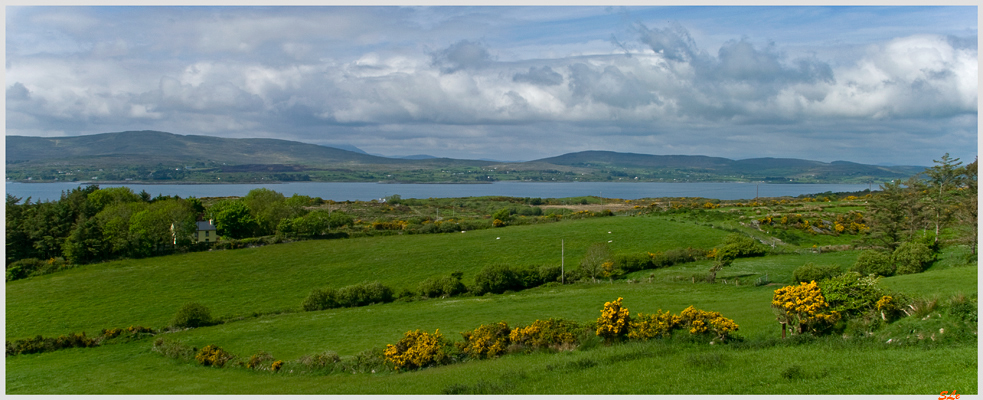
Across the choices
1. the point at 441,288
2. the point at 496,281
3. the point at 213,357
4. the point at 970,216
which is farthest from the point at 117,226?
the point at 970,216

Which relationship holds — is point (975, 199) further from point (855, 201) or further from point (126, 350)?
point (855, 201)

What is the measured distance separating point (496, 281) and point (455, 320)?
1167cm

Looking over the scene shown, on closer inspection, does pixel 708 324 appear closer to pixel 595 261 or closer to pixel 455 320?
pixel 455 320

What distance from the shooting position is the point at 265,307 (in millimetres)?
41375

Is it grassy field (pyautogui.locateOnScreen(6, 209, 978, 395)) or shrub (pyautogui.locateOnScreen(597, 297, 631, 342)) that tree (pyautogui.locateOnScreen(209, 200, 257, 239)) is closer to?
grassy field (pyautogui.locateOnScreen(6, 209, 978, 395))

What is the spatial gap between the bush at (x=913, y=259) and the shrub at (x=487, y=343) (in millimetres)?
25802

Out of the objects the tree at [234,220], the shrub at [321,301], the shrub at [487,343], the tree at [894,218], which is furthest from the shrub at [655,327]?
the tree at [234,220]

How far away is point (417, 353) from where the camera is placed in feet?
62.2

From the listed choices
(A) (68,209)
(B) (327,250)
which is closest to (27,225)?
(A) (68,209)

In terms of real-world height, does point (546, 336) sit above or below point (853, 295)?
below

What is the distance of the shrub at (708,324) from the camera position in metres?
17.4

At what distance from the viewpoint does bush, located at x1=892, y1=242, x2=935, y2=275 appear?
3087 cm

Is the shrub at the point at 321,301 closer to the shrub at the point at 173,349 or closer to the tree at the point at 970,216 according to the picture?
the shrub at the point at 173,349

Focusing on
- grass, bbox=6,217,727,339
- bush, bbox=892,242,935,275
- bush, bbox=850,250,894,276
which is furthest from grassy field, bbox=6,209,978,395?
bush, bbox=850,250,894,276
